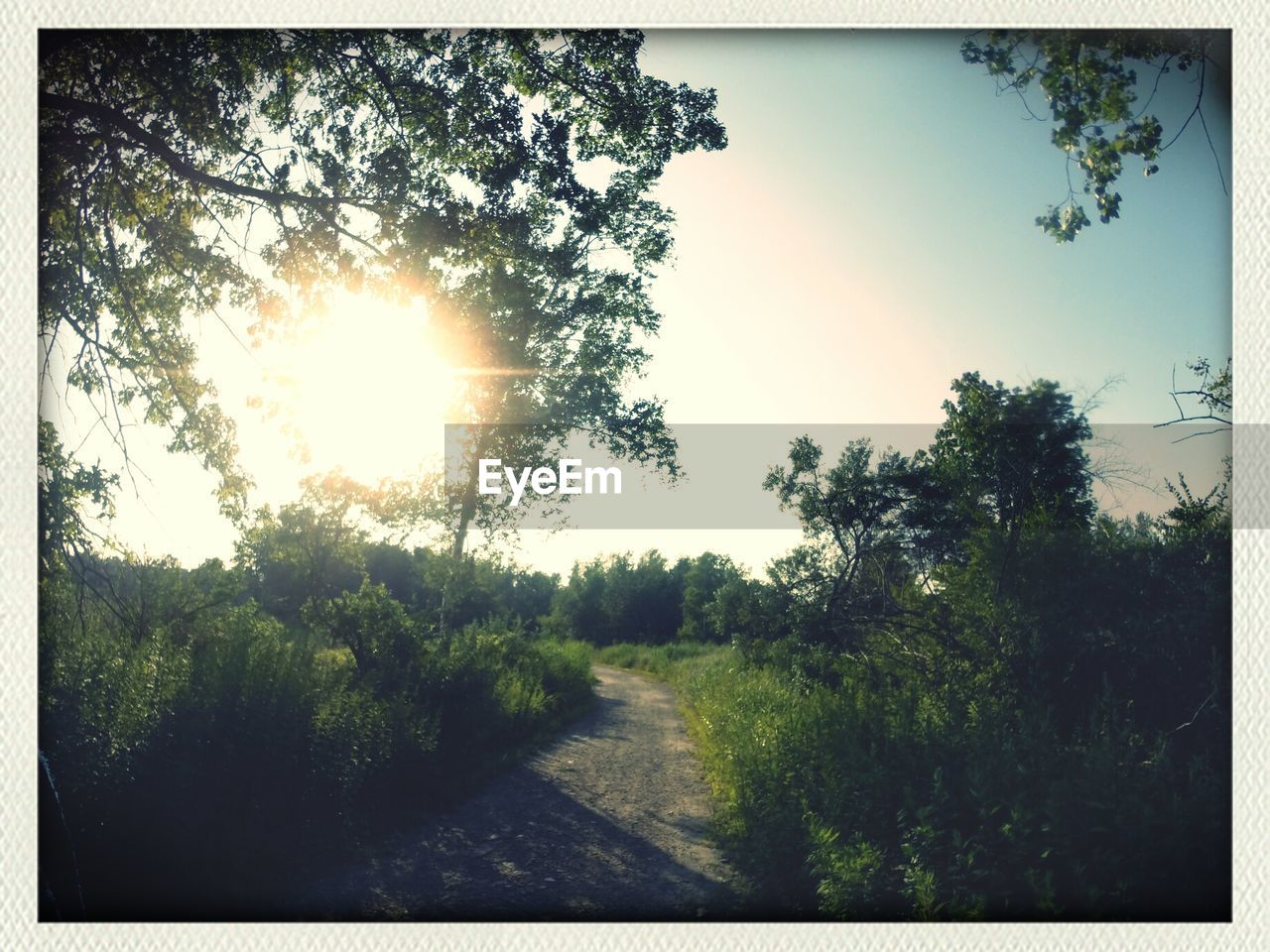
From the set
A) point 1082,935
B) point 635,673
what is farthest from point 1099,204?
point 635,673

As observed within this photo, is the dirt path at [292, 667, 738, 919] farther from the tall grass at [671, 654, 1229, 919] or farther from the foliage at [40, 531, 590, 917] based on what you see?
the tall grass at [671, 654, 1229, 919]

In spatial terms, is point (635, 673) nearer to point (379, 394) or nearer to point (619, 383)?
point (619, 383)

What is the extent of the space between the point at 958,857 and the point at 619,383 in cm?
597

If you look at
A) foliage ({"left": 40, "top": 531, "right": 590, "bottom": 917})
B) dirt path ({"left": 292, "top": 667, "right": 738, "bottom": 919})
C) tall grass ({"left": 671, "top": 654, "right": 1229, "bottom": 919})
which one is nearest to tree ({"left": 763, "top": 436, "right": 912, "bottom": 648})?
tall grass ({"left": 671, "top": 654, "right": 1229, "bottom": 919})

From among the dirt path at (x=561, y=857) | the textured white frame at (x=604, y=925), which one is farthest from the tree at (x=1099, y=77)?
the dirt path at (x=561, y=857)

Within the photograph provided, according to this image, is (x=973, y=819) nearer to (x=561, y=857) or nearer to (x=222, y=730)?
(x=561, y=857)

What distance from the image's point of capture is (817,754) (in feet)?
19.4

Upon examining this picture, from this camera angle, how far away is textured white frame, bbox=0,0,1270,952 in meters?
3.82

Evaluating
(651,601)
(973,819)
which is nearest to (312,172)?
(973,819)

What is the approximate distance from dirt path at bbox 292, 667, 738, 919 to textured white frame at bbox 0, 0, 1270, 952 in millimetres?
290

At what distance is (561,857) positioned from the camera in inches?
234

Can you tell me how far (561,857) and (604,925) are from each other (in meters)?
2.20

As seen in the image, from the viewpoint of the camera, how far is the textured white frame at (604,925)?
3.82m

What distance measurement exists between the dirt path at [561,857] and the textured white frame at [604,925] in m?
0.29
